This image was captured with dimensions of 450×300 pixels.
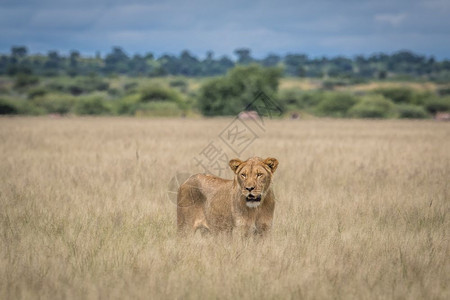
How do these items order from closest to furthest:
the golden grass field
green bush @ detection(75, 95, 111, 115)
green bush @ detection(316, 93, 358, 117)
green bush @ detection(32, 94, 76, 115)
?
the golden grass field < green bush @ detection(75, 95, 111, 115) < green bush @ detection(32, 94, 76, 115) < green bush @ detection(316, 93, 358, 117)

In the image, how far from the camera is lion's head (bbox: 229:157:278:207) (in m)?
5.33

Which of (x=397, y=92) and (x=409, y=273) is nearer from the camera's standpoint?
(x=409, y=273)

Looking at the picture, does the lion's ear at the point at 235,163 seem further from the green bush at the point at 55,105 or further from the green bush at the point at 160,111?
the green bush at the point at 55,105

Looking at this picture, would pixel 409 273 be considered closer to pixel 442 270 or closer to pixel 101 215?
pixel 442 270

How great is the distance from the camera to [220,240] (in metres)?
5.93

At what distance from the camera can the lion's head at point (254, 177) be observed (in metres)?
5.33

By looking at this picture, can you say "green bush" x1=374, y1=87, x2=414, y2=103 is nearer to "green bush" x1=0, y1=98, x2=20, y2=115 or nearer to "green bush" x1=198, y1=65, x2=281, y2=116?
"green bush" x1=198, y1=65, x2=281, y2=116

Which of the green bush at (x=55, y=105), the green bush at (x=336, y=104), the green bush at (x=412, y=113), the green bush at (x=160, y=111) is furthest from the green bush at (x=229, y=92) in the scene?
the green bush at (x=55, y=105)

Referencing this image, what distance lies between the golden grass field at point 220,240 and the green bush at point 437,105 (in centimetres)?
6455

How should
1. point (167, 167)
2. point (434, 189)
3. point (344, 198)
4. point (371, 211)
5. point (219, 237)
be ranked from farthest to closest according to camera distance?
point (167, 167) → point (434, 189) → point (344, 198) → point (371, 211) → point (219, 237)

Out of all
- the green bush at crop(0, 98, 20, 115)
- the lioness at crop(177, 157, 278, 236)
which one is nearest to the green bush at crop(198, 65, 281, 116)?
the green bush at crop(0, 98, 20, 115)

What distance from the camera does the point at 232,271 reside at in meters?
5.38

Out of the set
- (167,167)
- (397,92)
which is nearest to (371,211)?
(167,167)

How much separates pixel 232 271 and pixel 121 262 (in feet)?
3.82
